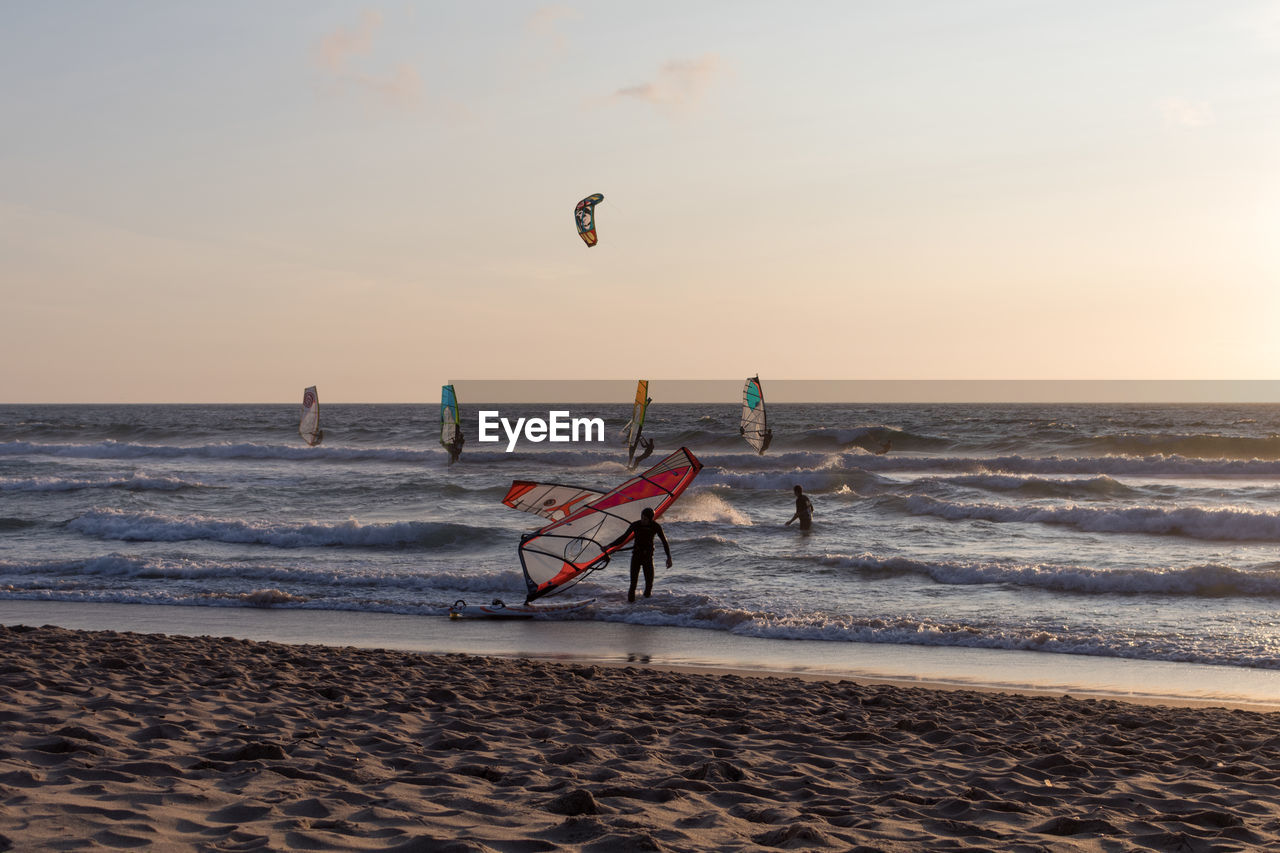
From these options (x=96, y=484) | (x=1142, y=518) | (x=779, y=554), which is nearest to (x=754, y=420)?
(x=1142, y=518)

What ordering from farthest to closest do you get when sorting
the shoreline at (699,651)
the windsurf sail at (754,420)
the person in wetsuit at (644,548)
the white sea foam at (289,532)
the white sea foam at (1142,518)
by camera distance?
the windsurf sail at (754,420), the white sea foam at (1142,518), the white sea foam at (289,532), the person in wetsuit at (644,548), the shoreline at (699,651)

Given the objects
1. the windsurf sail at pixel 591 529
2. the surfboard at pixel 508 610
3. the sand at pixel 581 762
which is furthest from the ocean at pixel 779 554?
the sand at pixel 581 762

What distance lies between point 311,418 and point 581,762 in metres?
28.1

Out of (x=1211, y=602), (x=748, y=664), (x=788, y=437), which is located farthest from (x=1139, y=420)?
(x=748, y=664)

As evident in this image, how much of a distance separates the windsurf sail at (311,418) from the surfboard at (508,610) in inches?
793

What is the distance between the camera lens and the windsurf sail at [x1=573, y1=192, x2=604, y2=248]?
1831 centimetres

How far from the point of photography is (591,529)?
34.6 ft

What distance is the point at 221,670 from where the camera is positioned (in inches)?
243

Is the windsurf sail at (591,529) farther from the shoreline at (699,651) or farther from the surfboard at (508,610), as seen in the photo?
the shoreline at (699,651)

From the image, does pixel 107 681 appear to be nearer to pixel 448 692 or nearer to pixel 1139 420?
pixel 448 692

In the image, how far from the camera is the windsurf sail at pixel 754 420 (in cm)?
2311

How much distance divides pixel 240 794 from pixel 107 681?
9.05 feet

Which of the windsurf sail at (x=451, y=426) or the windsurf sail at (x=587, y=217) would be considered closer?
the windsurf sail at (x=587, y=217)

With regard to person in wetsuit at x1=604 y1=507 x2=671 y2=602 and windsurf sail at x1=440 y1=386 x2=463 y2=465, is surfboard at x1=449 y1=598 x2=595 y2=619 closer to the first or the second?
person in wetsuit at x1=604 y1=507 x2=671 y2=602
